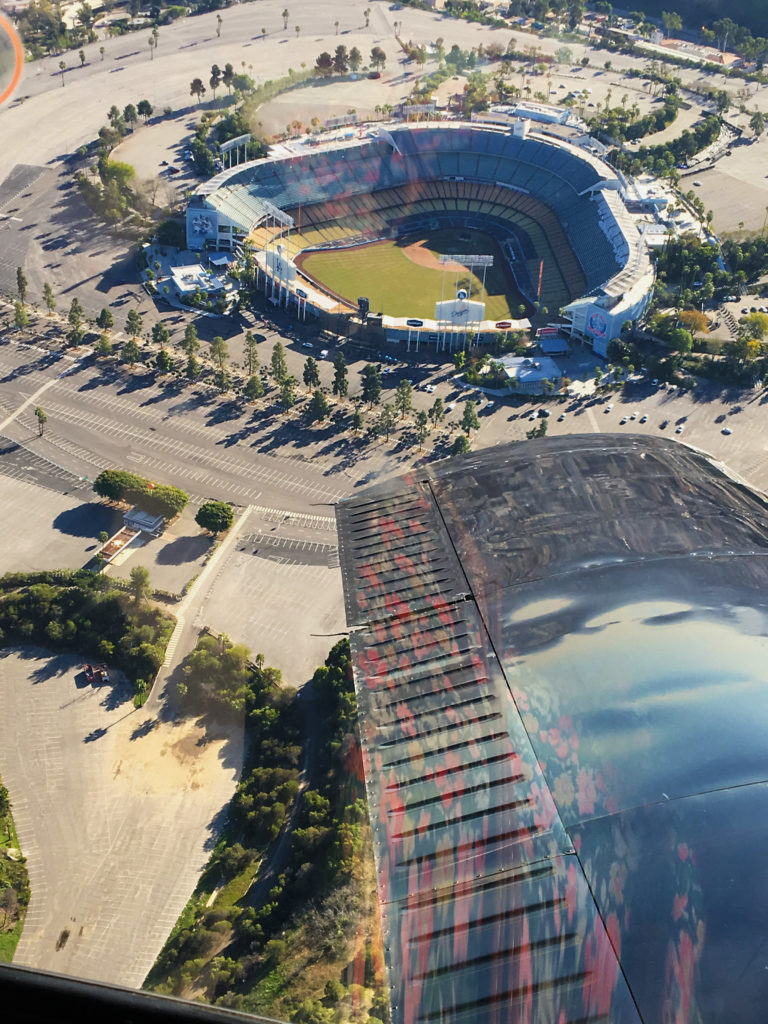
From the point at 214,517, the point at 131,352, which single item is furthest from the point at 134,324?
the point at 214,517

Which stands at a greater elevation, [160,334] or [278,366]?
[160,334]

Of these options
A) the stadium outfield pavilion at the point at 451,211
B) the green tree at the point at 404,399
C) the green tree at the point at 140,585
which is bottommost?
the green tree at the point at 140,585

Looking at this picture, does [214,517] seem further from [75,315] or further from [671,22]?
[671,22]

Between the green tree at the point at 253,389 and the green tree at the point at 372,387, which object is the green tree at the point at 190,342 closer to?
the green tree at the point at 253,389

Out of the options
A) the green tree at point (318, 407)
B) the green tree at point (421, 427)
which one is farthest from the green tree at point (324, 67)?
the green tree at point (421, 427)

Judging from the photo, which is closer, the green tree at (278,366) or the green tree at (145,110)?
the green tree at (278,366)

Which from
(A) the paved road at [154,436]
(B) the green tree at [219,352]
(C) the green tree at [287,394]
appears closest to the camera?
(A) the paved road at [154,436]
